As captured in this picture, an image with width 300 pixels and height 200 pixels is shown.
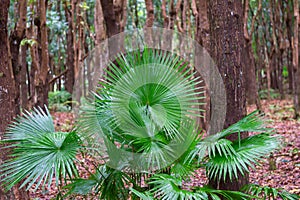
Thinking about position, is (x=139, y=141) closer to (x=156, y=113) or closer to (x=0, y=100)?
(x=156, y=113)

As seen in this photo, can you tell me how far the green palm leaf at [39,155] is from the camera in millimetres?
3350

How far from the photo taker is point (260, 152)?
3.37 m

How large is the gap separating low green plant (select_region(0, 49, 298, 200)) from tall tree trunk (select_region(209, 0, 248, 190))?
0.49 metres

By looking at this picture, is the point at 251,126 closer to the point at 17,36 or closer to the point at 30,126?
the point at 30,126

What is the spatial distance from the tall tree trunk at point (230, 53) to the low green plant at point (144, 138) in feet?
1.61

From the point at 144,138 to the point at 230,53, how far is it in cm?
148

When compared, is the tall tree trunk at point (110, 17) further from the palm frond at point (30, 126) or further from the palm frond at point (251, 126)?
the palm frond at point (251, 126)

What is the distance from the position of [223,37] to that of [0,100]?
2825 mm

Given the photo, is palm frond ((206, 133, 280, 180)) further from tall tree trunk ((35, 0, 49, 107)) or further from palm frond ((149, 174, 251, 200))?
tall tree trunk ((35, 0, 49, 107))

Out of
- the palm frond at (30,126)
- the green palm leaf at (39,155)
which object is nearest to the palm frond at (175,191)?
the green palm leaf at (39,155)

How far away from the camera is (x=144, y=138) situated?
3.74 meters

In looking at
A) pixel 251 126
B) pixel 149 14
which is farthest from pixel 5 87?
pixel 149 14

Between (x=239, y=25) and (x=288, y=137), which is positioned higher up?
(x=239, y=25)

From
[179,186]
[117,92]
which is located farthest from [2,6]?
[179,186]
